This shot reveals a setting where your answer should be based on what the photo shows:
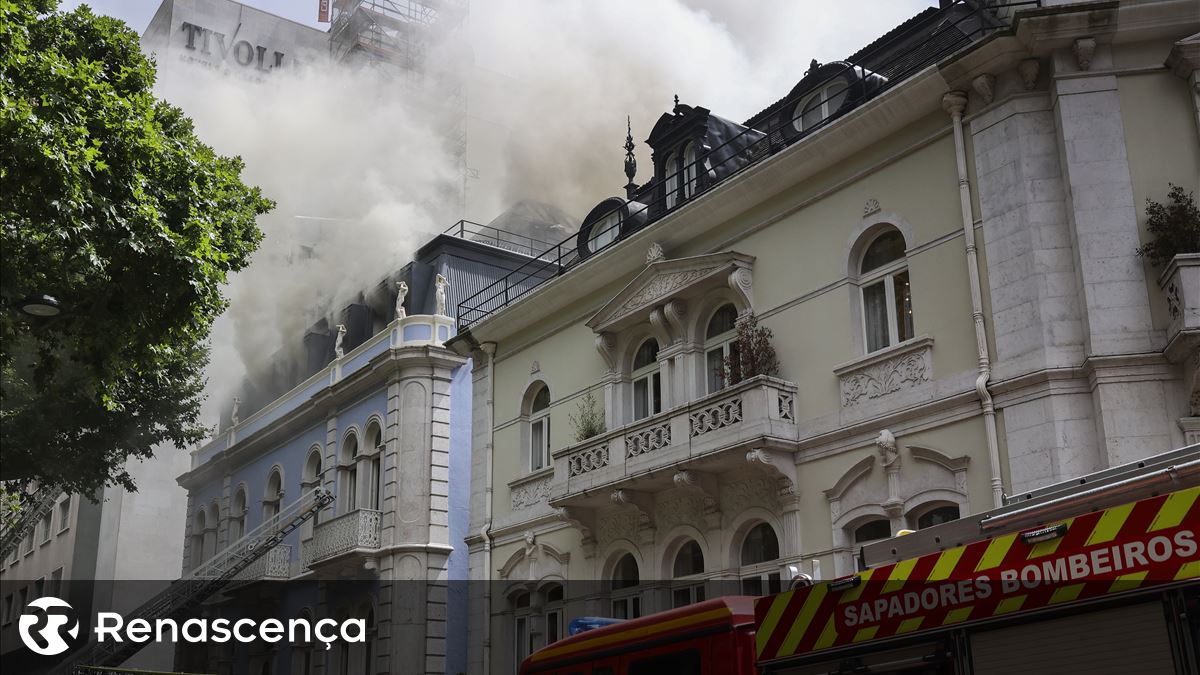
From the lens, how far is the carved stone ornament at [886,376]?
50.8 ft

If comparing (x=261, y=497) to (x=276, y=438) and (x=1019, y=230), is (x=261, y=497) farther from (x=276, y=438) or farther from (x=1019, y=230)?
(x=1019, y=230)

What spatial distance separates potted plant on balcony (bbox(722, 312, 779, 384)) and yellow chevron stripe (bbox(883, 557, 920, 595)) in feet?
29.3

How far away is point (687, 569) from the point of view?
62.1ft

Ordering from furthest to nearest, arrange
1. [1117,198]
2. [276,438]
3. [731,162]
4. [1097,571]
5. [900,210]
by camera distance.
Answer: [276,438]
[731,162]
[900,210]
[1117,198]
[1097,571]

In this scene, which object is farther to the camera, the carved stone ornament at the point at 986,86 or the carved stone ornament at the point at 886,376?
the carved stone ornament at the point at 886,376

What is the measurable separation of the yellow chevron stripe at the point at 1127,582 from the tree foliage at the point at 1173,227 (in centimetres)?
774

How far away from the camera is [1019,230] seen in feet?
47.5

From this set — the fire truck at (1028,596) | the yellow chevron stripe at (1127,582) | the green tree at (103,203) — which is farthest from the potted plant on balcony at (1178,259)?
the green tree at (103,203)

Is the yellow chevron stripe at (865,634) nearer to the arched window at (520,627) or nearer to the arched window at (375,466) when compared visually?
the arched window at (520,627)

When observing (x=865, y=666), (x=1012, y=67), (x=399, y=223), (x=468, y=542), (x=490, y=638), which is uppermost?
(x=399, y=223)

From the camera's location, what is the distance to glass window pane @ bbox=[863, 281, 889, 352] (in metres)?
16.5

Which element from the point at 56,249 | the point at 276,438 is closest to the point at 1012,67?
the point at 56,249

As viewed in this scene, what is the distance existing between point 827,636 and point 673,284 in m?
11.0

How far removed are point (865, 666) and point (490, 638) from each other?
1484cm
